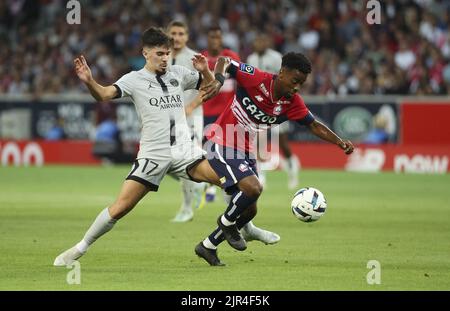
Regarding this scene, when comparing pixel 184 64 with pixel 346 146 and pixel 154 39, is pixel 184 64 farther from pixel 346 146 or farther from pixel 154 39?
pixel 154 39

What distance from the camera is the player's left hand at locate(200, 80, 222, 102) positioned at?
10.6 meters

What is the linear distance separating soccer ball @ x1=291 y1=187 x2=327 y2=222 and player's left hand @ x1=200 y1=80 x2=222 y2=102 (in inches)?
72.2

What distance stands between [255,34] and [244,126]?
17273 millimetres

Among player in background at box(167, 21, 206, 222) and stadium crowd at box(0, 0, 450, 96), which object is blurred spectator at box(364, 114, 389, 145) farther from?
player in background at box(167, 21, 206, 222)

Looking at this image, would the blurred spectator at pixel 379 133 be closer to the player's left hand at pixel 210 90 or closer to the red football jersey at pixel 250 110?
the red football jersey at pixel 250 110

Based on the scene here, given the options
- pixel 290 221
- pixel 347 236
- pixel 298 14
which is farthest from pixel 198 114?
pixel 298 14

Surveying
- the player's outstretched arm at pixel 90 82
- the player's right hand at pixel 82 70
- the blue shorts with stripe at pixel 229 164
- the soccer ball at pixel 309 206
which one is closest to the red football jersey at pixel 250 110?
the blue shorts with stripe at pixel 229 164

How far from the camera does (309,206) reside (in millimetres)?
11750

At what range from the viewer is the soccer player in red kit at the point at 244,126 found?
10664mm

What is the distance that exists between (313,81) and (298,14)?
9.41ft

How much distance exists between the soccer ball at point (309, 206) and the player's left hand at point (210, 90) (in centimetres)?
183

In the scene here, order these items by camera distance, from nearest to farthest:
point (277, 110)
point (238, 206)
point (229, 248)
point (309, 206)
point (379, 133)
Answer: point (238, 206) < point (277, 110) < point (309, 206) < point (229, 248) < point (379, 133)

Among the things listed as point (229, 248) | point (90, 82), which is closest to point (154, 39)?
point (90, 82)
